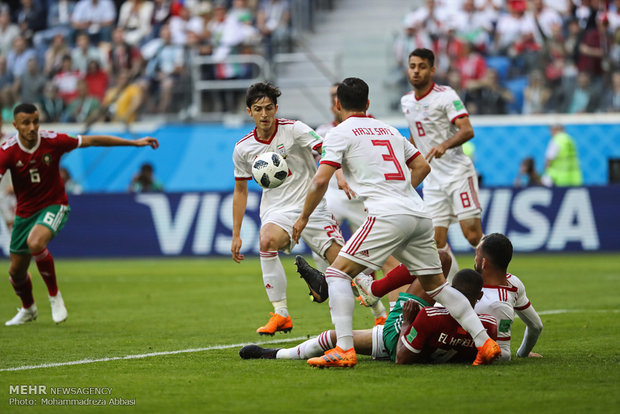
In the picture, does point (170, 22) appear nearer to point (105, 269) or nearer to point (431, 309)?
point (105, 269)

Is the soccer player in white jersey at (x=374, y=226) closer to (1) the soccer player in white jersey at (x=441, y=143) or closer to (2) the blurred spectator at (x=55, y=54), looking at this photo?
(1) the soccer player in white jersey at (x=441, y=143)

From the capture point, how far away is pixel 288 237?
8727 mm

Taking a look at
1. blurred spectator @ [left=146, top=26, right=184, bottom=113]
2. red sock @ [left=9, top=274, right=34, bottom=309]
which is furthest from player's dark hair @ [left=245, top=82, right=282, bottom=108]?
blurred spectator @ [left=146, top=26, right=184, bottom=113]

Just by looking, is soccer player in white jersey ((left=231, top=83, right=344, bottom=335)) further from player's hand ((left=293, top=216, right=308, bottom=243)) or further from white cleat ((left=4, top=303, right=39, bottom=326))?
white cleat ((left=4, top=303, right=39, bottom=326))

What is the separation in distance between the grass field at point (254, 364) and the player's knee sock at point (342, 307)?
27 centimetres

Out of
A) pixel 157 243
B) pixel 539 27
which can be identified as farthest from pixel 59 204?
pixel 539 27

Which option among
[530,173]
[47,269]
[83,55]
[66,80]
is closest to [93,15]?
[83,55]

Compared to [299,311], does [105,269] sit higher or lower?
lower

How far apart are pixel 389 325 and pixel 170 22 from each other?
18.9 meters

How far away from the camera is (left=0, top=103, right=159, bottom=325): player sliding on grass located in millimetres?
10461

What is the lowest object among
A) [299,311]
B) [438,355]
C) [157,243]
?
[157,243]

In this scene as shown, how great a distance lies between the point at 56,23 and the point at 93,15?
132cm

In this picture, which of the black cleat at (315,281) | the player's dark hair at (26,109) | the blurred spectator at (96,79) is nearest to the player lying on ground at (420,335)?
the black cleat at (315,281)

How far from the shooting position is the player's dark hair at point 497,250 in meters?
7.02
